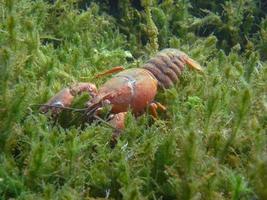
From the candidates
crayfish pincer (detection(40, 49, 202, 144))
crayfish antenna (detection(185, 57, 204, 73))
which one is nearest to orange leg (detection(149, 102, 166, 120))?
crayfish pincer (detection(40, 49, 202, 144))

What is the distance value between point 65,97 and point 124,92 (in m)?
0.53

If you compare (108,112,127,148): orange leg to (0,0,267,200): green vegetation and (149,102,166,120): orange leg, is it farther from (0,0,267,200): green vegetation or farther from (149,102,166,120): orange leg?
(149,102,166,120): orange leg

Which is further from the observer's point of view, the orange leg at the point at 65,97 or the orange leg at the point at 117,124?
the orange leg at the point at 65,97

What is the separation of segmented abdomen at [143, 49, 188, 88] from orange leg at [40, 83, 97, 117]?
35.5 inches

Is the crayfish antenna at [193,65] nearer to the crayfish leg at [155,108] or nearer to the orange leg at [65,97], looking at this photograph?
the crayfish leg at [155,108]

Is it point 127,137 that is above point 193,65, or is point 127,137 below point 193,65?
above

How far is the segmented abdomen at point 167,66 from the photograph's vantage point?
16.3 ft

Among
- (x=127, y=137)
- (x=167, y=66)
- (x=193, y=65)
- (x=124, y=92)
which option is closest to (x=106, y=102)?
(x=124, y=92)

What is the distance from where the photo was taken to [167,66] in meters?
5.09

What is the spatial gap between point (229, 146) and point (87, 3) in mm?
4380

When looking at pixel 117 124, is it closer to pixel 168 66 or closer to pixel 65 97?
pixel 65 97

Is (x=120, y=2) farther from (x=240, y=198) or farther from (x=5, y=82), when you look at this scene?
(x=240, y=198)

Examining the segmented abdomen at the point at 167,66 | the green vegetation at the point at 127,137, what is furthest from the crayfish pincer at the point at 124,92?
the green vegetation at the point at 127,137

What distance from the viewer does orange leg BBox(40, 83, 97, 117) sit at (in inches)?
154
